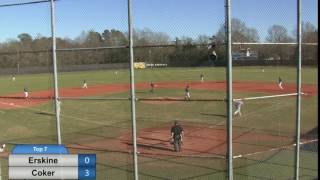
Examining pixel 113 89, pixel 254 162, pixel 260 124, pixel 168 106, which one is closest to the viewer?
pixel 254 162

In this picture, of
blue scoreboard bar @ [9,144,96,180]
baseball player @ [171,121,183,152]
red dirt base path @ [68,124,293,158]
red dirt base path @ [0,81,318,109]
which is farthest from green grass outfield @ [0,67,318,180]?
blue scoreboard bar @ [9,144,96,180]

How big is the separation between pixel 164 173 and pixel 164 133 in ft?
24.1

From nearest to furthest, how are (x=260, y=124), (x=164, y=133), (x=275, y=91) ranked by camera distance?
(x=164, y=133) → (x=260, y=124) → (x=275, y=91)

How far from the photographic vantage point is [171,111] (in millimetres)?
29625

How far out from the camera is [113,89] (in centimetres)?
4362

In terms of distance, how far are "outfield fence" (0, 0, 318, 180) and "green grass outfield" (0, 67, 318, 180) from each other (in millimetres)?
55

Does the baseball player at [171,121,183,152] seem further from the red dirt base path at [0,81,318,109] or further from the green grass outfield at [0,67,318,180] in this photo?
the red dirt base path at [0,81,318,109]

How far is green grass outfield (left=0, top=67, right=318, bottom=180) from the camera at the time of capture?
13.8 metres

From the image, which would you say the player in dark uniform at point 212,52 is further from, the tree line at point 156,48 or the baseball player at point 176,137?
the baseball player at point 176,137

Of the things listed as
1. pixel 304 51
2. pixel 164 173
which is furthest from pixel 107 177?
pixel 304 51

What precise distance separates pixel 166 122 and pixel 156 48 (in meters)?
13.7

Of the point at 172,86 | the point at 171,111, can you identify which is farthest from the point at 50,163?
the point at 172,86

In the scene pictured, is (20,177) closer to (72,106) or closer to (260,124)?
(260,124)

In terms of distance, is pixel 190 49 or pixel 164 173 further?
pixel 164 173
